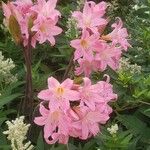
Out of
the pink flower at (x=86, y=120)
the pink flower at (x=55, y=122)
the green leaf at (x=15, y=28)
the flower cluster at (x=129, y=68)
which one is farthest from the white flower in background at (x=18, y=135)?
the flower cluster at (x=129, y=68)

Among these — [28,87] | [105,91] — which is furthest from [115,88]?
[105,91]

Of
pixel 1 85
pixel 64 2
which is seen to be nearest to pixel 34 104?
pixel 1 85

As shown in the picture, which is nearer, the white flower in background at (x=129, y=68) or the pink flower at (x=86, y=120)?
the pink flower at (x=86, y=120)

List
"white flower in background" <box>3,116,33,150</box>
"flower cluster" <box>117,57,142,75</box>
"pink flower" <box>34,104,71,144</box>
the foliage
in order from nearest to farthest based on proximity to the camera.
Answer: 1. "white flower in background" <box>3,116,33,150</box>
2. "pink flower" <box>34,104,71,144</box>
3. the foliage
4. "flower cluster" <box>117,57,142,75</box>

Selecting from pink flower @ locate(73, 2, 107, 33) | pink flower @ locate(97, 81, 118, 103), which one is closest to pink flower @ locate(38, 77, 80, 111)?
pink flower @ locate(97, 81, 118, 103)

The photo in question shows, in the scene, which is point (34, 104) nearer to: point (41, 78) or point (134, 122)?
point (41, 78)

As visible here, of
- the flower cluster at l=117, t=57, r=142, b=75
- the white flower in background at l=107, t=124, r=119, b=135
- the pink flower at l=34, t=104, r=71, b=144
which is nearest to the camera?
the pink flower at l=34, t=104, r=71, b=144

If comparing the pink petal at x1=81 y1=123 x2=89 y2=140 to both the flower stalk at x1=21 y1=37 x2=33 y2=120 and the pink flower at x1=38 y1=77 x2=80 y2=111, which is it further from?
the flower stalk at x1=21 y1=37 x2=33 y2=120

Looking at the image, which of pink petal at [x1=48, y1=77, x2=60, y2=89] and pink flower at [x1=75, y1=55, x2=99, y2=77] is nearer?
pink petal at [x1=48, y1=77, x2=60, y2=89]

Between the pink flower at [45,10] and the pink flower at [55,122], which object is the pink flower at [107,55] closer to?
the pink flower at [45,10]
